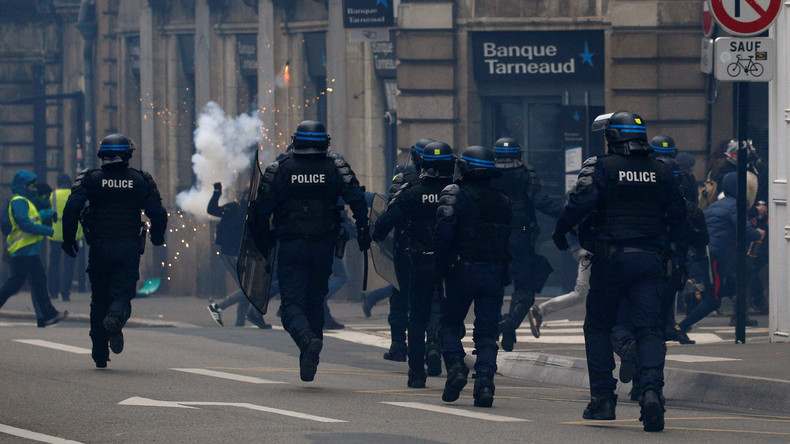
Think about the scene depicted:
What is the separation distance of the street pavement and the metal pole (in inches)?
11.0

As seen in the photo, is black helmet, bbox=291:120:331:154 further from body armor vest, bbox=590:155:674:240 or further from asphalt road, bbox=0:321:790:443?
body armor vest, bbox=590:155:674:240

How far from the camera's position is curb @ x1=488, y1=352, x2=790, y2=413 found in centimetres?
1031

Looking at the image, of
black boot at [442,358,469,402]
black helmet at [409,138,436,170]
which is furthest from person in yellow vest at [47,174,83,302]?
black boot at [442,358,469,402]

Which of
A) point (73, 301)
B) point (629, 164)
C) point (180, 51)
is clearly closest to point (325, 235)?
point (629, 164)

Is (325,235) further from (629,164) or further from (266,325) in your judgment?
(266,325)

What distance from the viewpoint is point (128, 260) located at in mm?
11648

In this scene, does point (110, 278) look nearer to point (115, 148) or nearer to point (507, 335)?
point (115, 148)

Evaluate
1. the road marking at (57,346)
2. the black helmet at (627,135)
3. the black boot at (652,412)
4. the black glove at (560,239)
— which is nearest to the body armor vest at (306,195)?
the black glove at (560,239)

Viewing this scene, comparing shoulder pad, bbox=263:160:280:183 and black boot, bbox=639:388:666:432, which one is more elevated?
shoulder pad, bbox=263:160:280:183

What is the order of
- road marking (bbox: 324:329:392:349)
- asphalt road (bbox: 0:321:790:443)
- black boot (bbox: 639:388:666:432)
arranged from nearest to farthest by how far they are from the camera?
1. asphalt road (bbox: 0:321:790:443)
2. black boot (bbox: 639:388:666:432)
3. road marking (bbox: 324:329:392:349)

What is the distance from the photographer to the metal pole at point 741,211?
517 inches

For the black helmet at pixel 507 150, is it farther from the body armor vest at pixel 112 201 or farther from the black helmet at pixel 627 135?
the black helmet at pixel 627 135

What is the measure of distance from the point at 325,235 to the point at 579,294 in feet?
15.5

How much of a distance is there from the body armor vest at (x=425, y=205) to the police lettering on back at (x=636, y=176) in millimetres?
2221
